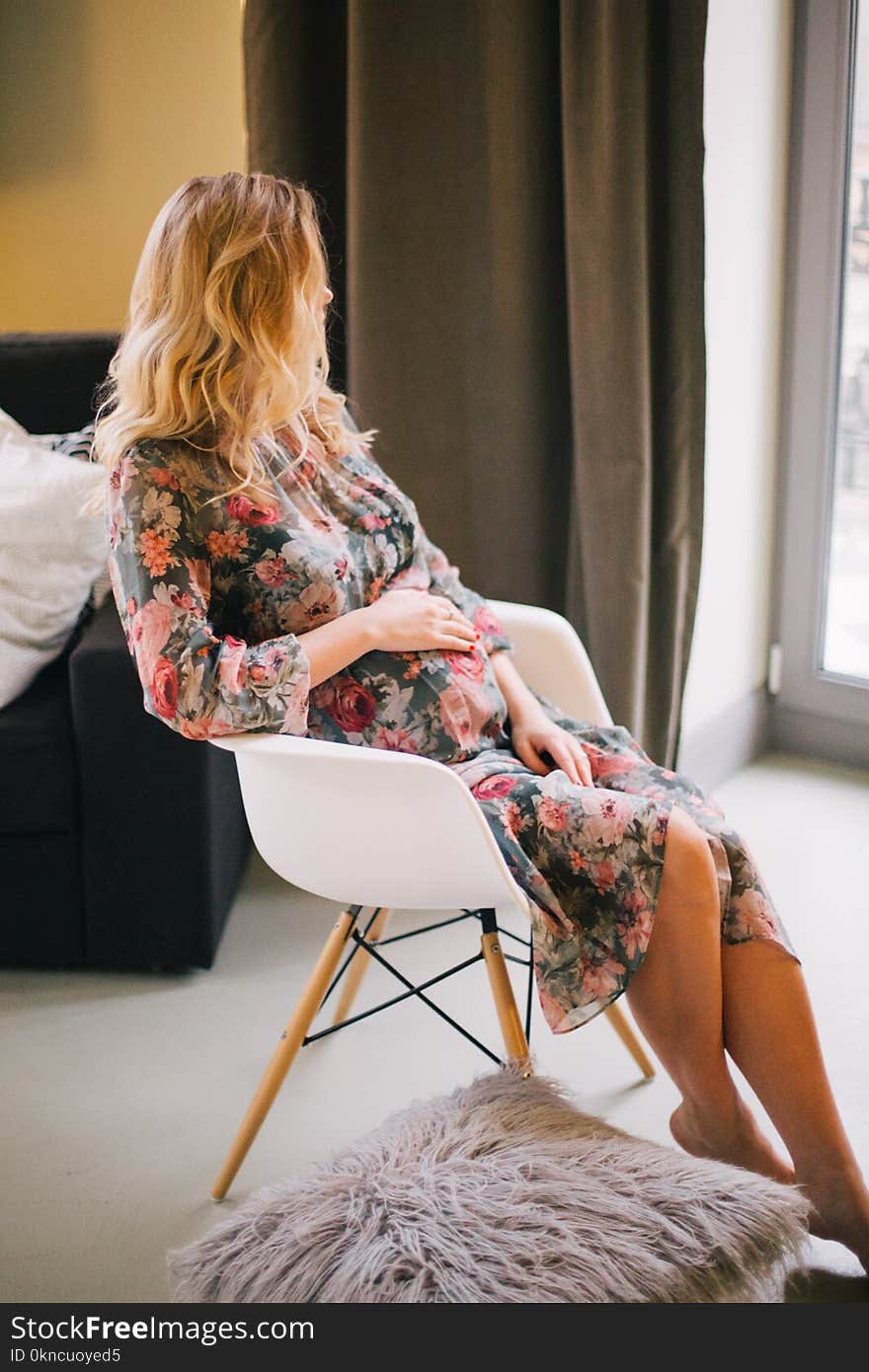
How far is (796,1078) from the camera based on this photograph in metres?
1.41

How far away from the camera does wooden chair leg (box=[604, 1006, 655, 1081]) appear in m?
1.85

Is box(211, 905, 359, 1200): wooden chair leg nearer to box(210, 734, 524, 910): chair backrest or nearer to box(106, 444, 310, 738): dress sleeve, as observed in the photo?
box(210, 734, 524, 910): chair backrest

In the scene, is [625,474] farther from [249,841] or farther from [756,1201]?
[756,1201]

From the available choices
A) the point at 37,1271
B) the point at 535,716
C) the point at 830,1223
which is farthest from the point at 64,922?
the point at 830,1223

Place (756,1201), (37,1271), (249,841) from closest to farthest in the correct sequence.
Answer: (756,1201)
(37,1271)
(249,841)

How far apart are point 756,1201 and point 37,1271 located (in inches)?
32.0

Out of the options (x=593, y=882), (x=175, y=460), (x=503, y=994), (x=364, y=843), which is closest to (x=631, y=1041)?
(x=503, y=994)

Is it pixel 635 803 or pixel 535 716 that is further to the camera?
pixel 535 716

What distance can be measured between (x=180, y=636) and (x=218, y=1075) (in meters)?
0.74

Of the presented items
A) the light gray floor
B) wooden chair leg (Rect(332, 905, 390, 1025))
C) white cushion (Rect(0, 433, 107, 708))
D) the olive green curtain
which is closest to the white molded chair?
the light gray floor

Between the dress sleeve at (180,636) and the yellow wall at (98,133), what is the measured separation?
1.43 metres

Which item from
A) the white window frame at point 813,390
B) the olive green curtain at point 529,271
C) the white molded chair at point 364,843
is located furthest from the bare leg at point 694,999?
the white window frame at point 813,390
